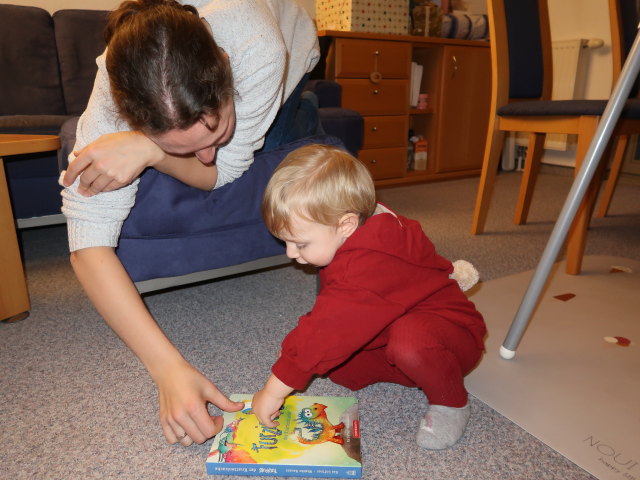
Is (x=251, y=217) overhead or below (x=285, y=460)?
overhead

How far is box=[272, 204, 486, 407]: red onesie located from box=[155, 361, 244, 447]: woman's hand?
125 millimetres

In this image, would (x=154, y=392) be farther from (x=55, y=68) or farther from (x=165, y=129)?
(x=55, y=68)

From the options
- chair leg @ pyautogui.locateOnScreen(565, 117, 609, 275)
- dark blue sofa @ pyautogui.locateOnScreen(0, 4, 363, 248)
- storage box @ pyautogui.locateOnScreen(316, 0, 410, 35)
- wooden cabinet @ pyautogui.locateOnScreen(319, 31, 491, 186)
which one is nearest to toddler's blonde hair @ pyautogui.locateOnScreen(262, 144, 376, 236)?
chair leg @ pyautogui.locateOnScreen(565, 117, 609, 275)

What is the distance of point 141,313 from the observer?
0.72 m

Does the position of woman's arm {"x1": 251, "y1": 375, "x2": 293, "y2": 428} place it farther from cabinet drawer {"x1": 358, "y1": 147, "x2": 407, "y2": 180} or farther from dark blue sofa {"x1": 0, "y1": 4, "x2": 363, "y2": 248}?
cabinet drawer {"x1": 358, "y1": 147, "x2": 407, "y2": 180}

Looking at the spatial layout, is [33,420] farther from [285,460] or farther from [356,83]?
[356,83]

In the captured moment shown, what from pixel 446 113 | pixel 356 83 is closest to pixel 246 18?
pixel 356 83

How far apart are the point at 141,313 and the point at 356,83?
1864 mm

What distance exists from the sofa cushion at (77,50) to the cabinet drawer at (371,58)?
105 cm

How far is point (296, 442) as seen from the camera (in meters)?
0.65

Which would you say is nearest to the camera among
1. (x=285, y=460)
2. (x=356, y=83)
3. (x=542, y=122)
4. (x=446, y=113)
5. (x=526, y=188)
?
(x=285, y=460)

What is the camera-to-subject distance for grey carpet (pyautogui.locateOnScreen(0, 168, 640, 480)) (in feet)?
2.10

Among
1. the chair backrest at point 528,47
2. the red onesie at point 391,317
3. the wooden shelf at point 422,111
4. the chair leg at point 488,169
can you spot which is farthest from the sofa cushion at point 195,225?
the wooden shelf at point 422,111

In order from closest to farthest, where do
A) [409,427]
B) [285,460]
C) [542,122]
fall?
[285,460], [409,427], [542,122]
